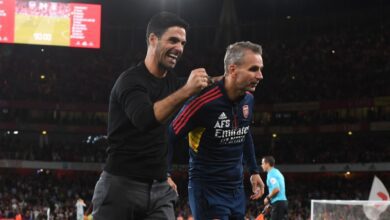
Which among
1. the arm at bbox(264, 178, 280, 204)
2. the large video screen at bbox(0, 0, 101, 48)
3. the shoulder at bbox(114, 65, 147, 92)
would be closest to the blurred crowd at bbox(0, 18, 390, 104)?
the large video screen at bbox(0, 0, 101, 48)

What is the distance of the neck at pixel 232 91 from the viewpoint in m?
5.12

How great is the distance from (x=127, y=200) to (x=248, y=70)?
180 cm

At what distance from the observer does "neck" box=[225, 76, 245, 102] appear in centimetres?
512

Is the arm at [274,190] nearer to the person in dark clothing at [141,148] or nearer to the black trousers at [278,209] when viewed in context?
the black trousers at [278,209]

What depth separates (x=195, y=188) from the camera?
5258 millimetres

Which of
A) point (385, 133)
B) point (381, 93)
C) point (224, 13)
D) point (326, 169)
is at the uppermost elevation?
point (224, 13)

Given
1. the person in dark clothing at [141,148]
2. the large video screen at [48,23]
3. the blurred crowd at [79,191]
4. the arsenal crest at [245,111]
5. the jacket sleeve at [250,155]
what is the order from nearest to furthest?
1. the person in dark clothing at [141,148]
2. the arsenal crest at [245,111]
3. the jacket sleeve at [250,155]
4. the large video screen at [48,23]
5. the blurred crowd at [79,191]

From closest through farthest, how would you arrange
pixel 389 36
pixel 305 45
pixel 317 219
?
pixel 317 219 < pixel 389 36 < pixel 305 45

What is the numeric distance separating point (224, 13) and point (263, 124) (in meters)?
9.98

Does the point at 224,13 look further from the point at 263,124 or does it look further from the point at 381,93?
the point at 381,93

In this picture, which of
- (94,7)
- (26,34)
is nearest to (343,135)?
(94,7)

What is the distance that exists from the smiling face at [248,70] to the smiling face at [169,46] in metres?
1.34

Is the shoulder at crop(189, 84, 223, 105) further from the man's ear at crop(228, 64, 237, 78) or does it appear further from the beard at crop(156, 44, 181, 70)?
the beard at crop(156, 44, 181, 70)

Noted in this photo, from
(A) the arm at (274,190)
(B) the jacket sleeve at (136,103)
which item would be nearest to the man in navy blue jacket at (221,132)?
(B) the jacket sleeve at (136,103)
